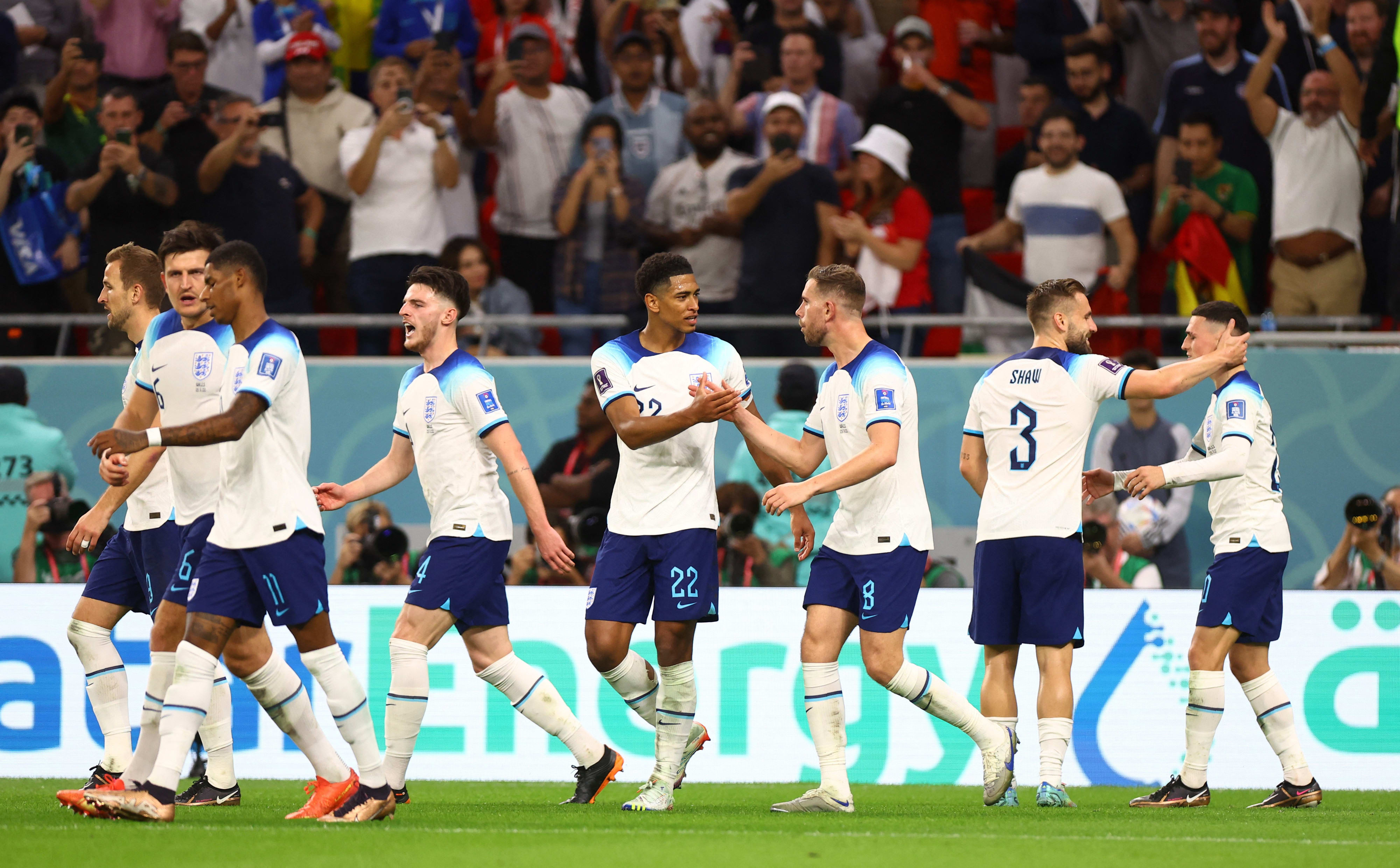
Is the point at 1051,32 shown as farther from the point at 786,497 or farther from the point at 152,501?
the point at 152,501

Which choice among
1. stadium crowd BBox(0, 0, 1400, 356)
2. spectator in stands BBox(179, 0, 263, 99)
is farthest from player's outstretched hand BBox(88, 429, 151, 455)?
spectator in stands BBox(179, 0, 263, 99)

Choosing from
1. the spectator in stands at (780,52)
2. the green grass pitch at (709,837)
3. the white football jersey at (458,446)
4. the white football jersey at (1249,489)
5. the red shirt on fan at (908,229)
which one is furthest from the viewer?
the spectator in stands at (780,52)

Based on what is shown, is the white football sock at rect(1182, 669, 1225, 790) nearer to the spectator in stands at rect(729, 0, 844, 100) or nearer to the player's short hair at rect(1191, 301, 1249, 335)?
the player's short hair at rect(1191, 301, 1249, 335)

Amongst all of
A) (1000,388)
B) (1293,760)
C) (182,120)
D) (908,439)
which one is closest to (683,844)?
(908,439)

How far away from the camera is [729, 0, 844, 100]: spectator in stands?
1352 centimetres

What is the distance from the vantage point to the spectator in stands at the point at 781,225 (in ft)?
41.1

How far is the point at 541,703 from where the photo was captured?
759 centimetres

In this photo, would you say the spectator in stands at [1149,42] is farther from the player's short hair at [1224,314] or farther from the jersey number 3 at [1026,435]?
the jersey number 3 at [1026,435]

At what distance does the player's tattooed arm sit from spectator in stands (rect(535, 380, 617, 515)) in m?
4.91

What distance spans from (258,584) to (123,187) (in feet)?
23.3

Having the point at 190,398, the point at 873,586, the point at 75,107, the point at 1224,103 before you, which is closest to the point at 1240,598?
the point at 873,586

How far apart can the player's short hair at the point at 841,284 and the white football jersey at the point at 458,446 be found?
1631mm

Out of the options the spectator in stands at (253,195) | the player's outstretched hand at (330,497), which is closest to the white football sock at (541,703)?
the player's outstretched hand at (330,497)

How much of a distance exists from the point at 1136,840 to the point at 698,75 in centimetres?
922
